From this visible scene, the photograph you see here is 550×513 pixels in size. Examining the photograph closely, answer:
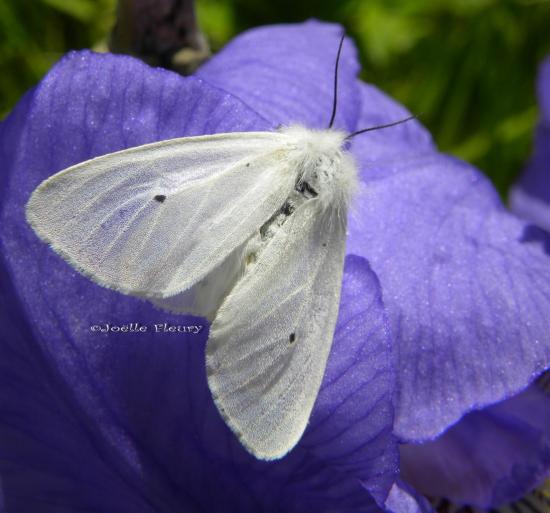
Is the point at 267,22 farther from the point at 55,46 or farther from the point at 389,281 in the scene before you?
the point at 389,281

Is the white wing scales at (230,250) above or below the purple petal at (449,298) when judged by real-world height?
above

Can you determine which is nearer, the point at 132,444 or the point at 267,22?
the point at 132,444

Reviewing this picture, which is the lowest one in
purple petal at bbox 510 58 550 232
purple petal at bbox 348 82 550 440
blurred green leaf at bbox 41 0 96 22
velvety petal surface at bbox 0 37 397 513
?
purple petal at bbox 510 58 550 232

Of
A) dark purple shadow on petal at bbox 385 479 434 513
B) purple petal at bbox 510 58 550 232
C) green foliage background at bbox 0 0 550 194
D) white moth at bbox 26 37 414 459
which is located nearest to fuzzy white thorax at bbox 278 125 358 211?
white moth at bbox 26 37 414 459

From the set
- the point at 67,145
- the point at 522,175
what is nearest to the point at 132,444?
the point at 67,145

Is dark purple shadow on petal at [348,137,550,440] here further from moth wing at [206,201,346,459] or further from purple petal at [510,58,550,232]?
purple petal at [510,58,550,232]

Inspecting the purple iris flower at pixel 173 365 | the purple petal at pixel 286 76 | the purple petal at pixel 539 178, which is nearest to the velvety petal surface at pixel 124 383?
the purple iris flower at pixel 173 365

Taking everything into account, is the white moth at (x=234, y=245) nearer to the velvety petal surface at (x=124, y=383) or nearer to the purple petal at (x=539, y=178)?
the velvety petal surface at (x=124, y=383)
